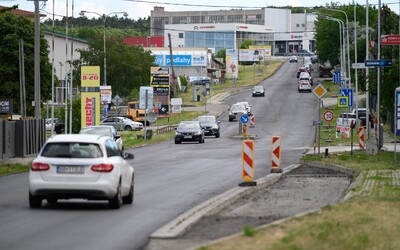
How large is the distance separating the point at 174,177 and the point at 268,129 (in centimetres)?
5138

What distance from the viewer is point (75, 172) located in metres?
19.1

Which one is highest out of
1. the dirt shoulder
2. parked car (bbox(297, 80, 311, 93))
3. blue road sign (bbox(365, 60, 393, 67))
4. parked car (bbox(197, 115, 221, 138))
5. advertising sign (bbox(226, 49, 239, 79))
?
advertising sign (bbox(226, 49, 239, 79))

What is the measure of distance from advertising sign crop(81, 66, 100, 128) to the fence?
1043 centimetres

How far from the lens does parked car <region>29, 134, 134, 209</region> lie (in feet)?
62.3

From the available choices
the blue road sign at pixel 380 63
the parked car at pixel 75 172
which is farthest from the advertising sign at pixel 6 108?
the parked car at pixel 75 172

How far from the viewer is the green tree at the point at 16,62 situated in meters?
94.1

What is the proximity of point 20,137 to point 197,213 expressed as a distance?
88.2 ft

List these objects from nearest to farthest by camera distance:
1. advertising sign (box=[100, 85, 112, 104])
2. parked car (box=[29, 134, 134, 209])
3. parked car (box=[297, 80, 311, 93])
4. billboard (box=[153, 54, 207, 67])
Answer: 1. parked car (box=[29, 134, 134, 209])
2. advertising sign (box=[100, 85, 112, 104])
3. parked car (box=[297, 80, 311, 93])
4. billboard (box=[153, 54, 207, 67])

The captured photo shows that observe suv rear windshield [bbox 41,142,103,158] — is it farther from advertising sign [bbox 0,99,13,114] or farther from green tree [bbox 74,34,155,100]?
green tree [bbox 74,34,155,100]

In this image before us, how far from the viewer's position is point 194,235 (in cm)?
1441

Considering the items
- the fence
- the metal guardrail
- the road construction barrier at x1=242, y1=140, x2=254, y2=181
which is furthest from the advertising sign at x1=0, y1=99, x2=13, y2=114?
the road construction barrier at x1=242, y1=140, x2=254, y2=181

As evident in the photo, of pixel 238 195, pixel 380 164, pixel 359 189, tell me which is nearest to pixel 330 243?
pixel 238 195

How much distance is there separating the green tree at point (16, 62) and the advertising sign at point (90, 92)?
35.4 metres

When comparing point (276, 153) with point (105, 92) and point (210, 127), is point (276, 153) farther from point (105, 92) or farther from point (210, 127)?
point (105, 92)
